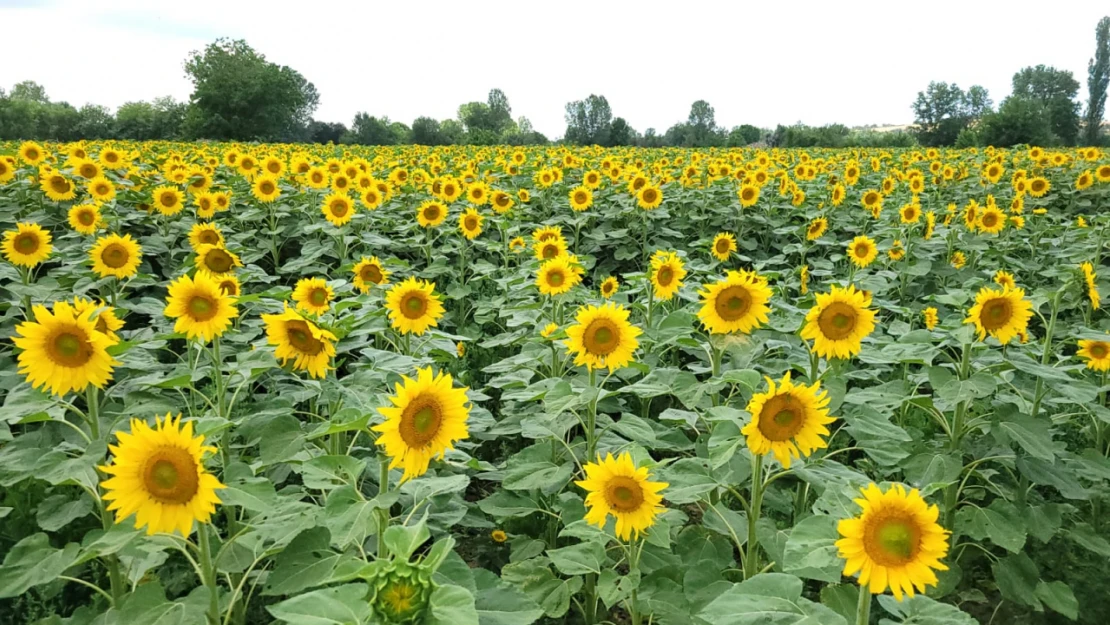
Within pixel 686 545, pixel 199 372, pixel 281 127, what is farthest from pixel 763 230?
pixel 281 127

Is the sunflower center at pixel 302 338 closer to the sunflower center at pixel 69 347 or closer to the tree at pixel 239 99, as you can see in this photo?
the sunflower center at pixel 69 347

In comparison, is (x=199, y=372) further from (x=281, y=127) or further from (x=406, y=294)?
(x=281, y=127)

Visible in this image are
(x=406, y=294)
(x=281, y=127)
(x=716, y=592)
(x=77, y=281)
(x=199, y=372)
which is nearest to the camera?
(x=716, y=592)

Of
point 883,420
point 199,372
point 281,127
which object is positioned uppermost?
point 281,127

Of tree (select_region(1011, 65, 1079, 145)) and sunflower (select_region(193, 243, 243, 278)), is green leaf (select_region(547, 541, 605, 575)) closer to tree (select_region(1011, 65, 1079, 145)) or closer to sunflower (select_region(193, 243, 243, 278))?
sunflower (select_region(193, 243, 243, 278))

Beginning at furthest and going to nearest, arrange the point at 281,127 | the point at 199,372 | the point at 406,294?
the point at 281,127 < the point at 406,294 < the point at 199,372

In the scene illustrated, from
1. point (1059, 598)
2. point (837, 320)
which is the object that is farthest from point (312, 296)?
point (1059, 598)

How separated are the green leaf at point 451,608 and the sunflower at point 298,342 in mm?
1335

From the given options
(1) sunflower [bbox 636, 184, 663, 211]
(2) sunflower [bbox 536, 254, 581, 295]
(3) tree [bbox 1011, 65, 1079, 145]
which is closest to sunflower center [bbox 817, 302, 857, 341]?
(2) sunflower [bbox 536, 254, 581, 295]

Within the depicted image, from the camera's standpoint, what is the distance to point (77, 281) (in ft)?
14.8

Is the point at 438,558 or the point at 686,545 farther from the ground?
the point at 438,558

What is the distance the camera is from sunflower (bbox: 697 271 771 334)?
2775 mm

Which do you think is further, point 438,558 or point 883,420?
point 883,420

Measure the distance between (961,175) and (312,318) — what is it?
11761 mm
